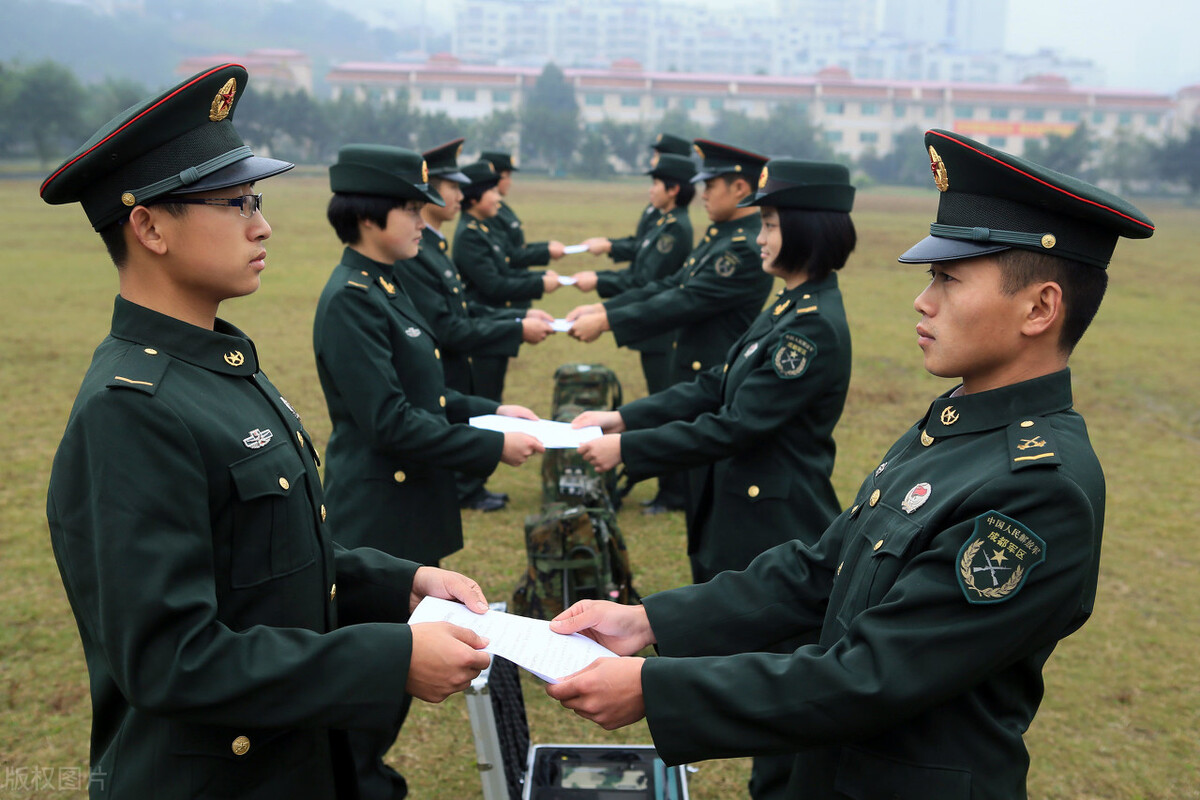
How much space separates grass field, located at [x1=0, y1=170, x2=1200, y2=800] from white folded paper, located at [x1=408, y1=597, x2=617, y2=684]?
5.78ft

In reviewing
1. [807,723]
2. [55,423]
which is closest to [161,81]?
[55,423]

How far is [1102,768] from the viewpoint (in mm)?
3951

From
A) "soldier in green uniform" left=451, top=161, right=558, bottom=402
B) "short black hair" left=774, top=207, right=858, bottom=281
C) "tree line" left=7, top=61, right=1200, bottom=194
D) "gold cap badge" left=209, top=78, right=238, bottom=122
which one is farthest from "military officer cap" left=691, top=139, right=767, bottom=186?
"tree line" left=7, top=61, right=1200, bottom=194

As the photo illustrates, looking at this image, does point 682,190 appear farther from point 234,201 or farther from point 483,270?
point 234,201

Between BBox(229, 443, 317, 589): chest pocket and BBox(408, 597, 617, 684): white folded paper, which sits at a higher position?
BBox(229, 443, 317, 589): chest pocket

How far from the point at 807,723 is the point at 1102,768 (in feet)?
9.50

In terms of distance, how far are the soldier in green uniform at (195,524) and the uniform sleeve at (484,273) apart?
599 centimetres

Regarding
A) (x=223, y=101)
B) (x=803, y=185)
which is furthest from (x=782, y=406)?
(x=223, y=101)

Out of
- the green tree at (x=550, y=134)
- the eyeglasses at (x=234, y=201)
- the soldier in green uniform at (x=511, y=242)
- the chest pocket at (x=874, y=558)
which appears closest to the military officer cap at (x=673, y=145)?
the soldier in green uniform at (x=511, y=242)

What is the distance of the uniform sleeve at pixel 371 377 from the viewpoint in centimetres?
346

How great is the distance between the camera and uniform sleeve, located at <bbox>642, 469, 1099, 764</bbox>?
1675 mm

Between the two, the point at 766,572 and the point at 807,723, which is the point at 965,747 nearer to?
the point at 807,723

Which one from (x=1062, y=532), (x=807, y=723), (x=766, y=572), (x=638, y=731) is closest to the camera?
(x=1062, y=532)

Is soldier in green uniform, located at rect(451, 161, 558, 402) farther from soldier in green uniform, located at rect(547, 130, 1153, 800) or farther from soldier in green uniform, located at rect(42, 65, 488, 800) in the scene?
soldier in green uniform, located at rect(547, 130, 1153, 800)
